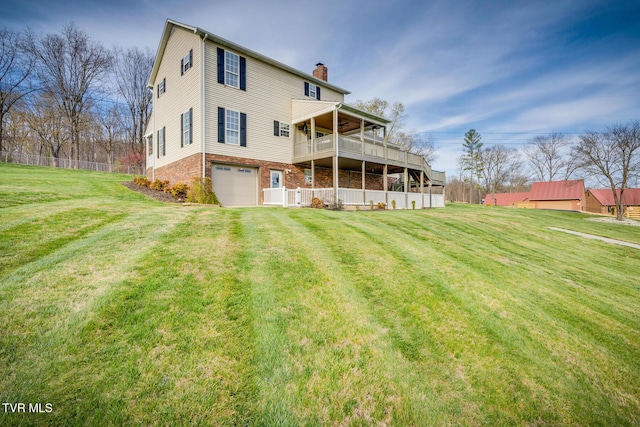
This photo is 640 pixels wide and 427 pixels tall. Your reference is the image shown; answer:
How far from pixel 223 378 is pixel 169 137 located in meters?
17.8

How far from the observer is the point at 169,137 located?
657 inches

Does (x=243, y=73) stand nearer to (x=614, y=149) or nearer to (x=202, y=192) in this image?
(x=202, y=192)

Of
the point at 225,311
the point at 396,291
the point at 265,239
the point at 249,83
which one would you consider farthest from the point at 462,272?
the point at 249,83

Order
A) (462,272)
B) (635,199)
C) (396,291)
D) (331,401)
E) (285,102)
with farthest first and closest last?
(635,199), (285,102), (462,272), (396,291), (331,401)

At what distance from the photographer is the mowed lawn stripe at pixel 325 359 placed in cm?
221

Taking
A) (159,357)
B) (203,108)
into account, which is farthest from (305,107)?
(159,357)

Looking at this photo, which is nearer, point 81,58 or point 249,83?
point 249,83

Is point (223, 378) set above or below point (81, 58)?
below

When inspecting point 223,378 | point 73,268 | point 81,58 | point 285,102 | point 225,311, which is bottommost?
point 223,378

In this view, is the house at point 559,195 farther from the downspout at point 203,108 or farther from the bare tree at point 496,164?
the downspout at point 203,108

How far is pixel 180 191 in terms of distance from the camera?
44.4 ft

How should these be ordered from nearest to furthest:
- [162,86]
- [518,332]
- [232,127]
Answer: [518,332] → [232,127] → [162,86]

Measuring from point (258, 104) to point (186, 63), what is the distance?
14.1 feet

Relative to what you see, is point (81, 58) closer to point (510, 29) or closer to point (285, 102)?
point (285, 102)
